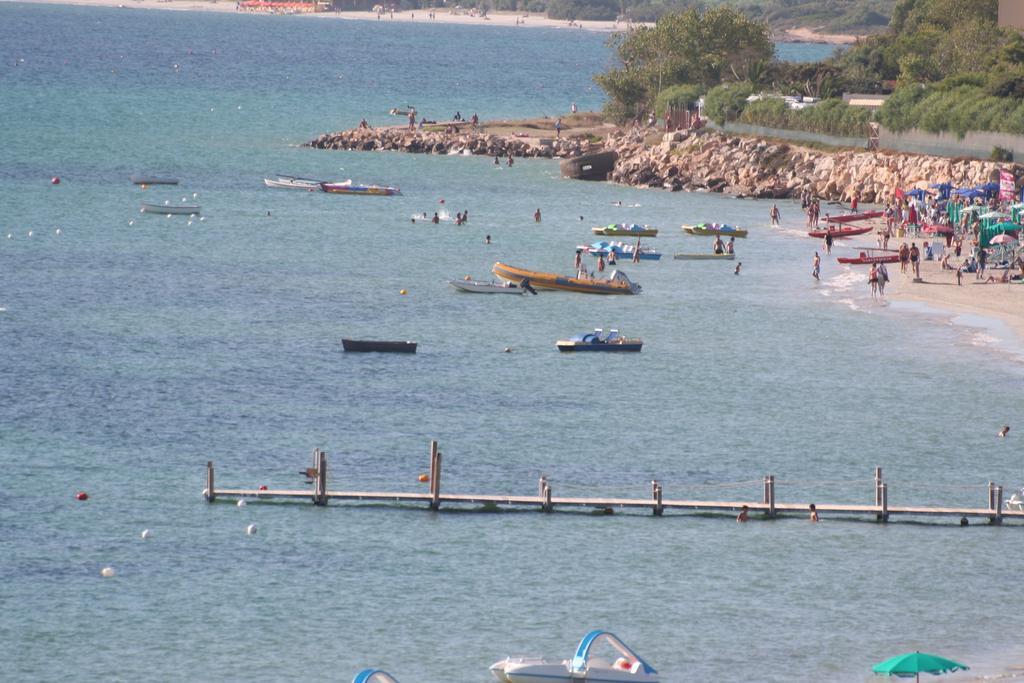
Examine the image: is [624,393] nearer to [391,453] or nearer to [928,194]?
[391,453]

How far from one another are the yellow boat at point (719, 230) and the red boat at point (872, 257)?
8.11 m

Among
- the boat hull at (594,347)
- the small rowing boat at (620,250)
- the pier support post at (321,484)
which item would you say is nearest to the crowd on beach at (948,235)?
the small rowing boat at (620,250)

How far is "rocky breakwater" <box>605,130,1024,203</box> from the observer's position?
345 ft

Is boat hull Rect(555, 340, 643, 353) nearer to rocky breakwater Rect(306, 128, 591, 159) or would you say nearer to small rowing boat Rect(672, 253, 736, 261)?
small rowing boat Rect(672, 253, 736, 261)

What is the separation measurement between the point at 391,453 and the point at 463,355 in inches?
591

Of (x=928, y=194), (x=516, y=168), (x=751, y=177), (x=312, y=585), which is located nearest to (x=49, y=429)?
(x=312, y=585)

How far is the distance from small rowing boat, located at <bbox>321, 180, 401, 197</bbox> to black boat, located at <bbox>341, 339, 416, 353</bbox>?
159 ft

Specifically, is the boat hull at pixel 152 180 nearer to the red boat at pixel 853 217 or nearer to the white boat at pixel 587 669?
the red boat at pixel 853 217

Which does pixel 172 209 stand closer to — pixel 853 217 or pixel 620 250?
pixel 620 250

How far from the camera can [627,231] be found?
96000mm

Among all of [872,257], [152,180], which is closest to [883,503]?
[872,257]

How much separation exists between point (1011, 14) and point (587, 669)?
4606 inches

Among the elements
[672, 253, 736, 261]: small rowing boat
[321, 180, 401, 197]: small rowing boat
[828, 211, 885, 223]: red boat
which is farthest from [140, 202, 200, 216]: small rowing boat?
[828, 211, 885, 223]: red boat

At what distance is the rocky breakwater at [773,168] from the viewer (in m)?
105
